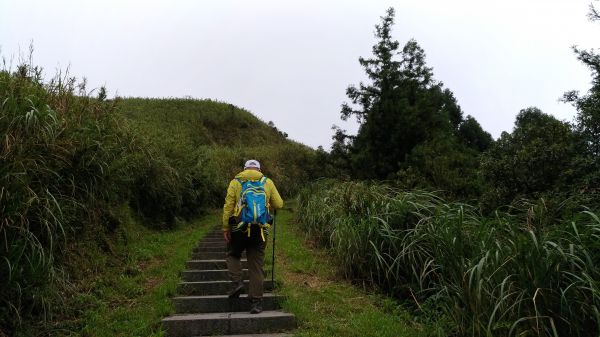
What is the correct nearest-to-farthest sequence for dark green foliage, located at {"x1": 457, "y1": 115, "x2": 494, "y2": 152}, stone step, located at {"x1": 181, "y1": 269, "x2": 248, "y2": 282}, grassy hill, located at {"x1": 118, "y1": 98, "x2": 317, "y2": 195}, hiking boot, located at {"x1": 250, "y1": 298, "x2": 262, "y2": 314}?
hiking boot, located at {"x1": 250, "y1": 298, "x2": 262, "y2": 314}
stone step, located at {"x1": 181, "y1": 269, "x2": 248, "y2": 282}
grassy hill, located at {"x1": 118, "y1": 98, "x2": 317, "y2": 195}
dark green foliage, located at {"x1": 457, "y1": 115, "x2": 494, "y2": 152}

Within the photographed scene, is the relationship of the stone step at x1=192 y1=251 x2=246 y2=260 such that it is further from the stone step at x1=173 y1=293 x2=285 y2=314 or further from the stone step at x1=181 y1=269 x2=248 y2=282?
the stone step at x1=173 y1=293 x2=285 y2=314

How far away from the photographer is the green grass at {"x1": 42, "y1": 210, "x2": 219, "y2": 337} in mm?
4609

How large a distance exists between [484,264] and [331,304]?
85.6 inches

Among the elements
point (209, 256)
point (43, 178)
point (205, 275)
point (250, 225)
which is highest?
point (43, 178)

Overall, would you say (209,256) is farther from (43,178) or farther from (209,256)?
(43,178)

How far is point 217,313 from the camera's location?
5.34 m

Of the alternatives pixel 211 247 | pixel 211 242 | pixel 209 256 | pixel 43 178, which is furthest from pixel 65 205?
pixel 211 242

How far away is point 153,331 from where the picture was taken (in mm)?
4582

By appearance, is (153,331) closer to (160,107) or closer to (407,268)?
(407,268)

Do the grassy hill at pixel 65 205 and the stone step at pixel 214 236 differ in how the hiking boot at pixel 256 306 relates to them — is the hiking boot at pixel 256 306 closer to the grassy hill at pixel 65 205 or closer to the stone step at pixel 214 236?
the grassy hill at pixel 65 205

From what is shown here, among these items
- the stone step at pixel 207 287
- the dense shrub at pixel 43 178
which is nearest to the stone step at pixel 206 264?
the stone step at pixel 207 287

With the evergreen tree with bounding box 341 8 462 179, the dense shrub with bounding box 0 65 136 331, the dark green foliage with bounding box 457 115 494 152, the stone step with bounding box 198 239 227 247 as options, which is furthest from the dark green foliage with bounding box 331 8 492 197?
the dark green foliage with bounding box 457 115 494 152

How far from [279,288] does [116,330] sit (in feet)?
7.38

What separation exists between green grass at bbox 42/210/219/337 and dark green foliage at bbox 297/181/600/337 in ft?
8.97
